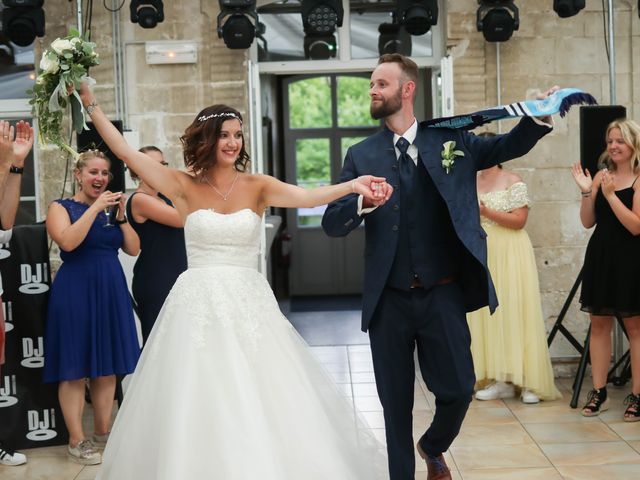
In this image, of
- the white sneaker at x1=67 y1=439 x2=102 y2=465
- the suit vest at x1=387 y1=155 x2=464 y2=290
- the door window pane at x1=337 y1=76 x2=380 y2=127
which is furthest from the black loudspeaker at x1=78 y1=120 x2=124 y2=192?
the door window pane at x1=337 y1=76 x2=380 y2=127

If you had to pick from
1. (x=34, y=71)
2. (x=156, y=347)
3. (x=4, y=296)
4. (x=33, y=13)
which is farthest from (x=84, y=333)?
(x=34, y=71)

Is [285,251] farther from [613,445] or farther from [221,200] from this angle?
[221,200]

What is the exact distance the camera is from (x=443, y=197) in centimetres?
380

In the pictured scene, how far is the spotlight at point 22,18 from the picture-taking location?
6508mm

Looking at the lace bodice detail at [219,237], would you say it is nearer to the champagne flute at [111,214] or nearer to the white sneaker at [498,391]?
the champagne flute at [111,214]

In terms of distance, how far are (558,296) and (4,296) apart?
402 cm

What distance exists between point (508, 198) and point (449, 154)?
256 cm

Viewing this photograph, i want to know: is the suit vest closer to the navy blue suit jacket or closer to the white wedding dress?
the navy blue suit jacket

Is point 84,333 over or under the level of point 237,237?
under

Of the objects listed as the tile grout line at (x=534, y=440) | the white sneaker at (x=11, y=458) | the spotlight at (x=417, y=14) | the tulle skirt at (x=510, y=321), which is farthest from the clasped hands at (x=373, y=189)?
the spotlight at (x=417, y=14)

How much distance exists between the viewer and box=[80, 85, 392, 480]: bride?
11.2ft

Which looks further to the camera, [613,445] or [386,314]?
[613,445]

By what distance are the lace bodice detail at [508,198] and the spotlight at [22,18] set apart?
3.24m

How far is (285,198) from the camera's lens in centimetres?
395
